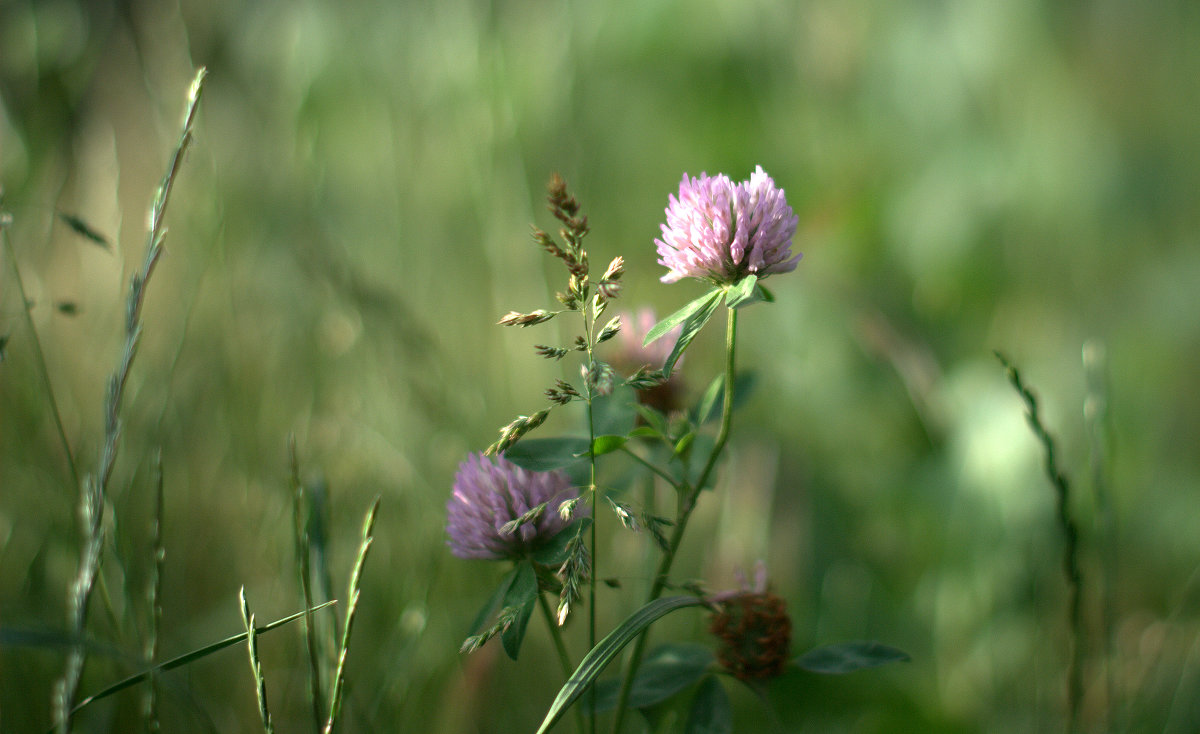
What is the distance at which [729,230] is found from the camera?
0.43 m

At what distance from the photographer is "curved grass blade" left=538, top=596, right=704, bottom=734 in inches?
15.1

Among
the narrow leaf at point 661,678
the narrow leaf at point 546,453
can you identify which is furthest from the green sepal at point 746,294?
the narrow leaf at point 661,678

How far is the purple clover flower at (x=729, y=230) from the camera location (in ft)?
1.41

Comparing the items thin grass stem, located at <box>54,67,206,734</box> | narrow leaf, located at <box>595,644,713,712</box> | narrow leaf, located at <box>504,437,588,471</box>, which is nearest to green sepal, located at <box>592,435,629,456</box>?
narrow leaf, located at <box>504,437,588,471</box>

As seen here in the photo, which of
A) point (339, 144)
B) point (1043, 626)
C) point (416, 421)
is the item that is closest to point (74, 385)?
point (416, 421)

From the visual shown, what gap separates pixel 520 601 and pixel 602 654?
0.16ft

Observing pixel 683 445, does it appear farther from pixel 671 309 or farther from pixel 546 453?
pixel 671 309

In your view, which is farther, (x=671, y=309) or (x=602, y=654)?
(x=671, y=309)

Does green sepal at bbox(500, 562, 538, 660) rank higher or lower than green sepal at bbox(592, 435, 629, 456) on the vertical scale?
lower

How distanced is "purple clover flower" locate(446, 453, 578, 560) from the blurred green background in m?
0.25

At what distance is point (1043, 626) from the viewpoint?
0.83m

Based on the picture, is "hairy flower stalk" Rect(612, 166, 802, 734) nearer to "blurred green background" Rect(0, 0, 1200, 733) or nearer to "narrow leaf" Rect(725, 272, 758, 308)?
"narrow leaf" Rect(725, 272, 758, 308)

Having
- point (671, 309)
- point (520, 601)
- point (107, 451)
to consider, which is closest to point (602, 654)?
point (520, 601)

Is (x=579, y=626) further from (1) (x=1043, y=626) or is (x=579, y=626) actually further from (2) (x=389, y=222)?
(2) (x=389, y=222)
